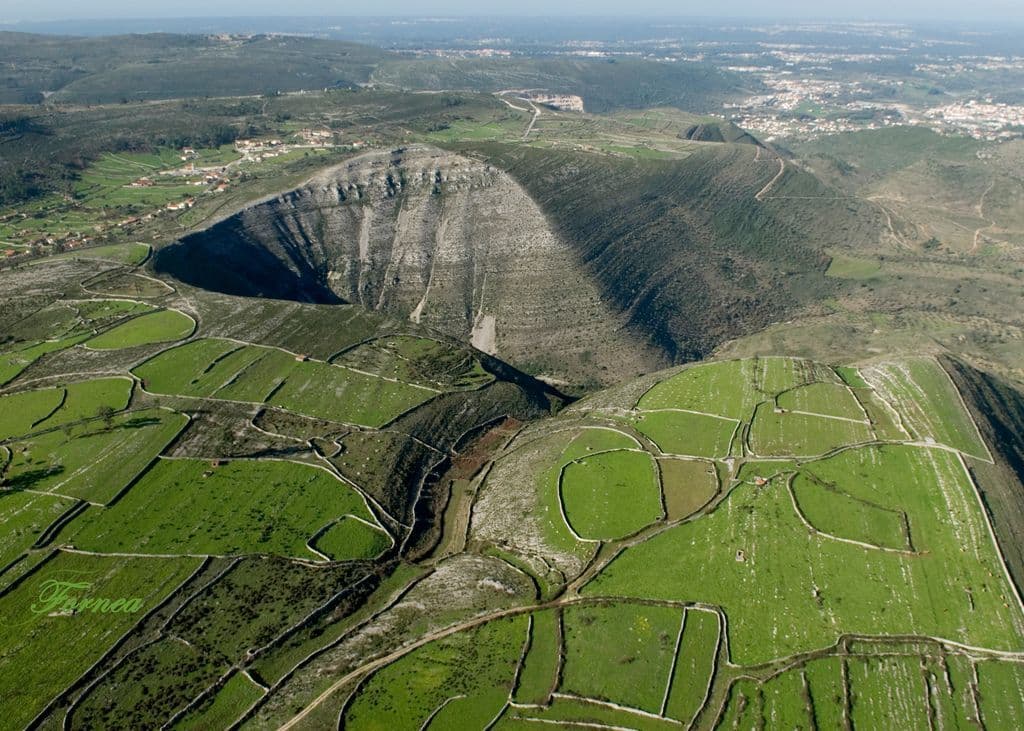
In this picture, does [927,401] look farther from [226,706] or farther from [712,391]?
[226,706]

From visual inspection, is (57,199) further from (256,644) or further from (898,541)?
(898,541)

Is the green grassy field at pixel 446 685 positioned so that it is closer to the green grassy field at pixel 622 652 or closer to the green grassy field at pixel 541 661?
the green grassy field at pixel 541 661

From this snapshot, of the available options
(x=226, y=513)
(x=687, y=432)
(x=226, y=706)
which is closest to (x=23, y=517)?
(x=226, y=513)

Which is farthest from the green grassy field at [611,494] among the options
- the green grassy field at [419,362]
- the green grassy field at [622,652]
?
the green grassy field at [419,362]

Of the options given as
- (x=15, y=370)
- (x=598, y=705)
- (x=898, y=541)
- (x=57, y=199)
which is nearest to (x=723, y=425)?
(x=898, y=541)

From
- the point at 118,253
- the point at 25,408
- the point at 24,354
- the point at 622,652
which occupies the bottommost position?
the point at 622,652
